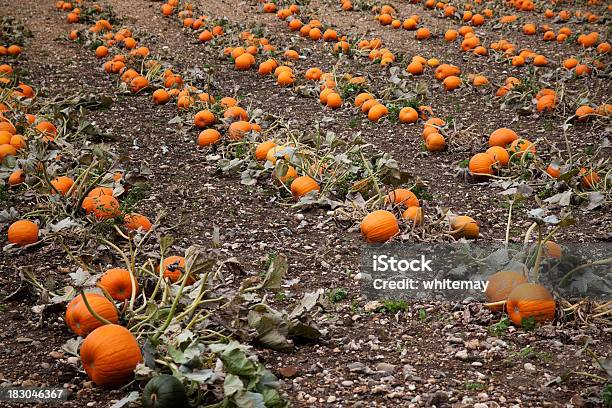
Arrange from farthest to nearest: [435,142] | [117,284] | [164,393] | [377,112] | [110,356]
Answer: [377,112], [435,142], [117,284], [110,356], [164,393]

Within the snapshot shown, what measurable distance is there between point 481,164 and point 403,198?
1277mm

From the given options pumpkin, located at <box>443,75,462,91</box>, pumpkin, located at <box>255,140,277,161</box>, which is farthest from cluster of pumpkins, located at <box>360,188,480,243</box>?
pumpkin, located at <box>443,75,462,91</box>

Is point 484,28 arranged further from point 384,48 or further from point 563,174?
point 563,174

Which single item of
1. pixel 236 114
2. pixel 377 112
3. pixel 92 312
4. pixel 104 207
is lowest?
pixel 377 112

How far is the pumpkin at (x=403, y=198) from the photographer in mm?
5629

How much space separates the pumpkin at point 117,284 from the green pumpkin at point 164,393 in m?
1.12

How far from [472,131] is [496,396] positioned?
435cm

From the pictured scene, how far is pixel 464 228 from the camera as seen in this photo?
530 centimetres

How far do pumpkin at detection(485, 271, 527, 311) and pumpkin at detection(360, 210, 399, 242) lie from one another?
103cm

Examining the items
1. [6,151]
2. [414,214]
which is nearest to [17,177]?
[6,151]

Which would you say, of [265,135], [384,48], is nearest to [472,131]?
[265,135]

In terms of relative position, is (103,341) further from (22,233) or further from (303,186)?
(303,186)

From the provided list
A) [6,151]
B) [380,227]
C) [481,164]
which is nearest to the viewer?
[380,227]

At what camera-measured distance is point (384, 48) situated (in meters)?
10.9
